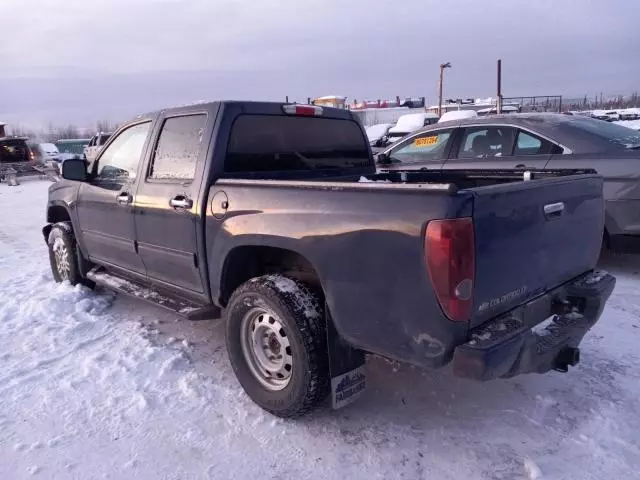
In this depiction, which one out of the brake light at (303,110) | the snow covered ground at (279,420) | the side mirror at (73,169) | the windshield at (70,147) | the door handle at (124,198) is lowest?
the windshield at (70,147)

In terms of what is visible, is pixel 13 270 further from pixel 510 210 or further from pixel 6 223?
pixel 510 210

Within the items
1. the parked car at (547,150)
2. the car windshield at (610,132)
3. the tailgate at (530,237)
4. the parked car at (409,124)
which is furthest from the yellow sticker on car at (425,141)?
the parked car at (409,124)

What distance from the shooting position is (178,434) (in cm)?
306

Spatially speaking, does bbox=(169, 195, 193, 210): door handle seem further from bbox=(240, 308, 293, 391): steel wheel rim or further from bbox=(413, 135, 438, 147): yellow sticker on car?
bbox=(413, 135, 438, 147): yellow sticker on car

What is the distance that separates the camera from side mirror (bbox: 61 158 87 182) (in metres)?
4.86

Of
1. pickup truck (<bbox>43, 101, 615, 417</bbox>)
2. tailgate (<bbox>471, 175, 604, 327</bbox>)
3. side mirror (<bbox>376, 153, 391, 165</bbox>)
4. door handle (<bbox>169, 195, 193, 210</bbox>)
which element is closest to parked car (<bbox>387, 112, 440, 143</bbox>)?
side mirror (<bbox>376, 153, 391, 165</bbox>)

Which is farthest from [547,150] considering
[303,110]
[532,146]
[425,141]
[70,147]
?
[70,147]

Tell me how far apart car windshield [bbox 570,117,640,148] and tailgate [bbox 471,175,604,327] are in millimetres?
2733

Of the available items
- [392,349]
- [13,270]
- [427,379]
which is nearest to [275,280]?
[392,349]

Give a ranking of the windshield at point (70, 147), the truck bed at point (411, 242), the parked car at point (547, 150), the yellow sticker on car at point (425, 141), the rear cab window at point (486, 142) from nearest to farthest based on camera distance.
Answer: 1. the truck bed at point (411, 242)
2. the parked car at point (547, 150)
3. the rear cab window at point (486, 142)
4. the yellow sticker on car at point (425, 141)
5. the windshield at point (70, 147)

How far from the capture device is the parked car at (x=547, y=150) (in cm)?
534

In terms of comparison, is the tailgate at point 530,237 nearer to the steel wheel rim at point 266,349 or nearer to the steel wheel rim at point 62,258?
the steel wheel rim at point 266,349

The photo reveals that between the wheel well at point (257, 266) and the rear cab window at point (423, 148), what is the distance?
3.90m

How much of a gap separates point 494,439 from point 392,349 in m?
0.89
